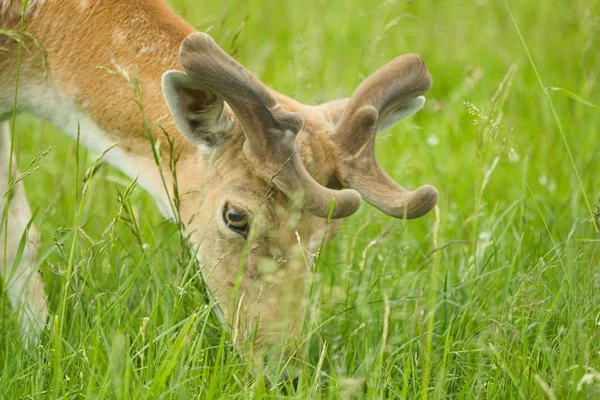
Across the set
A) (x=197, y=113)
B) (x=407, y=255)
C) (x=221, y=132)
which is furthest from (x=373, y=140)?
(x=407, y=255)

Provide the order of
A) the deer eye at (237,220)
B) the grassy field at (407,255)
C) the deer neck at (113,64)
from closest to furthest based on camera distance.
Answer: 1. the grassy field at (407,255)
2. the deer eye at (237,220)
3. the deer neck at (113,64)

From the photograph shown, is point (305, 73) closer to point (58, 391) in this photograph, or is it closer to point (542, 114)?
point (542, 114)

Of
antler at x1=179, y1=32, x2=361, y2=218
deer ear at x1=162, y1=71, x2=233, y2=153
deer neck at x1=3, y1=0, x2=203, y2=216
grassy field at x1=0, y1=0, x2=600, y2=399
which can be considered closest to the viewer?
grassy field at x1=0, y1=0, x2=600, y2=399

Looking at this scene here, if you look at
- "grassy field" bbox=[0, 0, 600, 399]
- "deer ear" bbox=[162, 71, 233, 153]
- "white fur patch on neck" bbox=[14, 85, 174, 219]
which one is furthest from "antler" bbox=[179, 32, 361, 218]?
"white fur patch on neck" bbox=[14, 85, 174, 219]

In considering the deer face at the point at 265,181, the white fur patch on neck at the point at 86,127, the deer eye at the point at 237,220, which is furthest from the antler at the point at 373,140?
the white fur patch on neck at the point at 86,127

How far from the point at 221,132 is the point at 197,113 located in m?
0.13

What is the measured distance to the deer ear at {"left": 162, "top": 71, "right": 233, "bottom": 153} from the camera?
3768 millimetres

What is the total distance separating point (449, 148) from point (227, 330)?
10.8 feet

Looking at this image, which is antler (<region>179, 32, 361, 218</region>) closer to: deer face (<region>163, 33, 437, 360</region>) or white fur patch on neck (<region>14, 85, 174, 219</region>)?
deer face (<region>163, 33, 437, 360</region>)

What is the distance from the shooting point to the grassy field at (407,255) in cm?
336

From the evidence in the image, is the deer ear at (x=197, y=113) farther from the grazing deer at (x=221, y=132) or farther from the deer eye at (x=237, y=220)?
the deer eye at (x=237, y=220)

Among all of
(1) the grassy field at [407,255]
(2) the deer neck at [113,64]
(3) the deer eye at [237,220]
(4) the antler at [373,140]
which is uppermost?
(2) the deer neck at [113,64]

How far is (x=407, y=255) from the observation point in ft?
15.7

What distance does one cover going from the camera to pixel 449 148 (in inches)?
254
